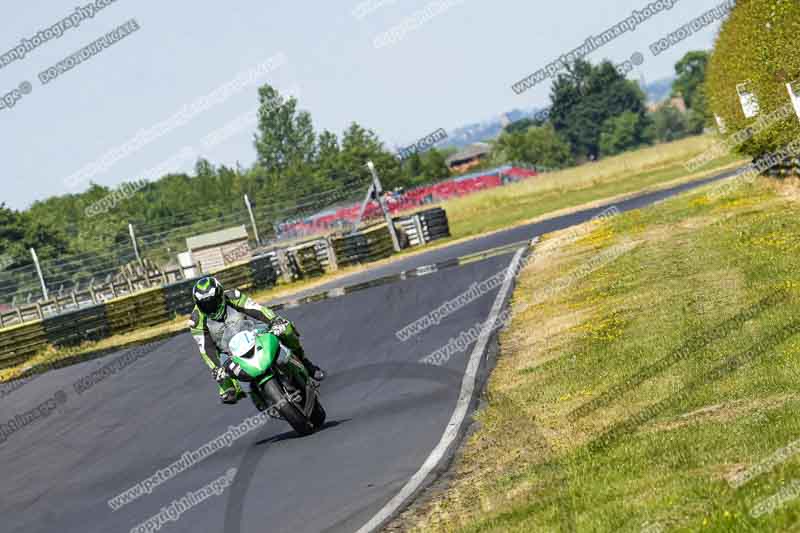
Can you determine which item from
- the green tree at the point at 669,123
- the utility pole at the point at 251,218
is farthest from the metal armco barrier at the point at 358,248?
the green tree at the point at 669,123

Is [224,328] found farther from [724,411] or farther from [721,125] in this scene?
[721,125]

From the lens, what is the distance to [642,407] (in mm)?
8953

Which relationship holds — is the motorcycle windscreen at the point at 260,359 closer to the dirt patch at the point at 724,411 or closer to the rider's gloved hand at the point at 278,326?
the rider's gloved hand at the point at 278,326

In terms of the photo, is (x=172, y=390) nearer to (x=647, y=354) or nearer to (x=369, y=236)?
(x=647, y=354)

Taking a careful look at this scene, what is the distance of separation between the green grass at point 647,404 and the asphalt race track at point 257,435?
2.71 ft

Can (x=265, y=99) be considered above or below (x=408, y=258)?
above

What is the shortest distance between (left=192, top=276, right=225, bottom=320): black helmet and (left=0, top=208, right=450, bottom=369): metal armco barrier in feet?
72.4

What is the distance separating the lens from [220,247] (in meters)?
47.0

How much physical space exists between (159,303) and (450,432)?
25.2 metres

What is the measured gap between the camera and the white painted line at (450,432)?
25.7ft

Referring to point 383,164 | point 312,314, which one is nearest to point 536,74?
point 312,314

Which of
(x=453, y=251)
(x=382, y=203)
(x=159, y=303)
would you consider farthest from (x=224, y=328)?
(x=382, y=203)

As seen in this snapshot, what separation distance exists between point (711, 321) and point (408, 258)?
25572mm

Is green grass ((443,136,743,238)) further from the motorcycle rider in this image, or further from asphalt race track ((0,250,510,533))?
the motorcycle rider
